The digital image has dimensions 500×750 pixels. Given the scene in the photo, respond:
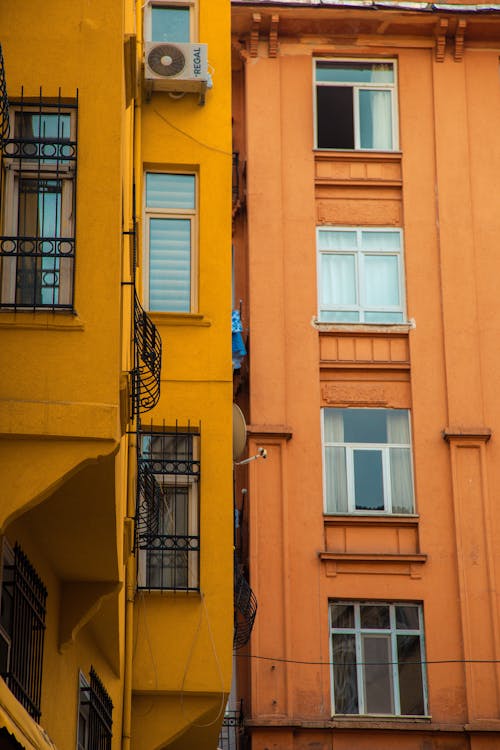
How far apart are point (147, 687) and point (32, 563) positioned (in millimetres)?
5199

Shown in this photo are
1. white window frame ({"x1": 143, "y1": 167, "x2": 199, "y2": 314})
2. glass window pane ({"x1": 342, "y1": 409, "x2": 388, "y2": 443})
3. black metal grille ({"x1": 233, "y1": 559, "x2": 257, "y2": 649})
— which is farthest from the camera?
glass window pane ({"x1": 342, "y1": 409, "x2": 388, "y2": 443})

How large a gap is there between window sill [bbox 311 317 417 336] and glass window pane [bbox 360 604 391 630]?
485cm

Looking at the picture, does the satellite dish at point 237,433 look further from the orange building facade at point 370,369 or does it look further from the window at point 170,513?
the orange building facade at point 370,369

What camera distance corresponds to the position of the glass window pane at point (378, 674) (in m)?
23.8

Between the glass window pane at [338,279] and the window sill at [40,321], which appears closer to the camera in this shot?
the window sill at [40,321]

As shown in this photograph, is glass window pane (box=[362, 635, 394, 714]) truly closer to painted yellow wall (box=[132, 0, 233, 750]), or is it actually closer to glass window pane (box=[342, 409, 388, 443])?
glass window pane (box=[342, 409, 388, 443])

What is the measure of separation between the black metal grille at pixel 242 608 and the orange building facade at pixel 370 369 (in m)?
1.25

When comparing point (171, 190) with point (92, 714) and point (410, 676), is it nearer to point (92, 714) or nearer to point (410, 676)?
point (92, 714)

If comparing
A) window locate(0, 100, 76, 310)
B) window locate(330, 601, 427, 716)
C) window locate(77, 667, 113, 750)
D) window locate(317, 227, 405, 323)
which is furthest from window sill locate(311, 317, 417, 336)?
window locate(0, 100, 76, 310)

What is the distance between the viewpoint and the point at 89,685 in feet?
46.3

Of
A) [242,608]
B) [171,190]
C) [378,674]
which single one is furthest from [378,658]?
[171,190]

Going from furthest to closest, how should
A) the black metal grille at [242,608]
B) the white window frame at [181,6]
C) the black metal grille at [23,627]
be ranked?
the black metal grille at [242,608] < the white window frame at [181,6] < the black metal grille at [23,627]

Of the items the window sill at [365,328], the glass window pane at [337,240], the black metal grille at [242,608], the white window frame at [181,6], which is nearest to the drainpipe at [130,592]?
the white window frame at [181,6]

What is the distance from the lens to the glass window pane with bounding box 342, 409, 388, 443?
2536 cm
